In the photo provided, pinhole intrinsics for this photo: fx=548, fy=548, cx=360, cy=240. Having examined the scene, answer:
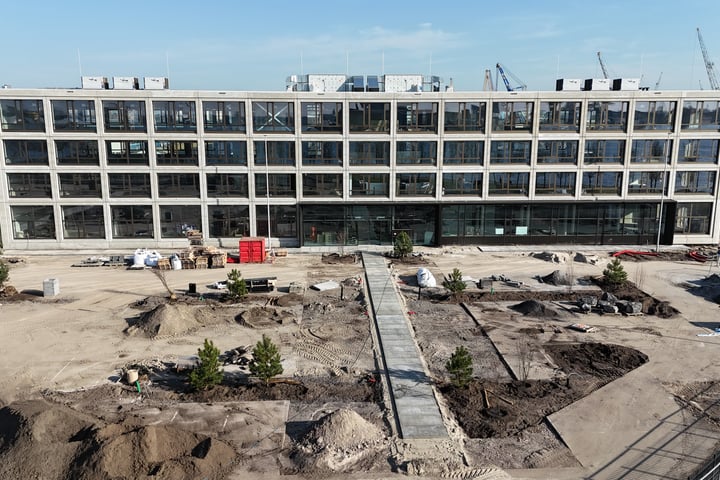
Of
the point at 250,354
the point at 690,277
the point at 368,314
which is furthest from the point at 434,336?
the point at 690,277

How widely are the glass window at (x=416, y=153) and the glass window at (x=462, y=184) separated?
2.31 metres

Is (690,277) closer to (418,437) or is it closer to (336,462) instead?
(418,437)

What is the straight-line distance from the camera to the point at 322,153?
5409 centimetres

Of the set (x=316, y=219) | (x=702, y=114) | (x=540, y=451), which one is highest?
(x=702, y=114)

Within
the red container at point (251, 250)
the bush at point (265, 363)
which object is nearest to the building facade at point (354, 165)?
the red container at point (251, 250)

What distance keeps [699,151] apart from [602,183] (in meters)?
10.1

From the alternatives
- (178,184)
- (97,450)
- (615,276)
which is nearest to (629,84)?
(615,276)

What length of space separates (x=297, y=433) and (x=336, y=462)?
258cm

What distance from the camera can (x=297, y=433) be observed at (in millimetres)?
20938

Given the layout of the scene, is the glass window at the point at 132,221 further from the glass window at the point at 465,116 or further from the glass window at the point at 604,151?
the glass window at the point at 604,151

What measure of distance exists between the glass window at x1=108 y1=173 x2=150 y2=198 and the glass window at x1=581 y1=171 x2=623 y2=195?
43.6m

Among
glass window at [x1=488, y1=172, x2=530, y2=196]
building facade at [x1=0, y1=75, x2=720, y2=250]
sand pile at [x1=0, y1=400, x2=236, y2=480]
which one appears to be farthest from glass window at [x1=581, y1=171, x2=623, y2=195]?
sand pile at [x1=0, y1=400, x2=236, y2=480]

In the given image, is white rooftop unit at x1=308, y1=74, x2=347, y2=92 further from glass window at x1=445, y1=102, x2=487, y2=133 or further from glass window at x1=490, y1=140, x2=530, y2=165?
glass window at x1=490, y1=140, x2=530, y2=165

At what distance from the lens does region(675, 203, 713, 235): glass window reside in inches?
2223
